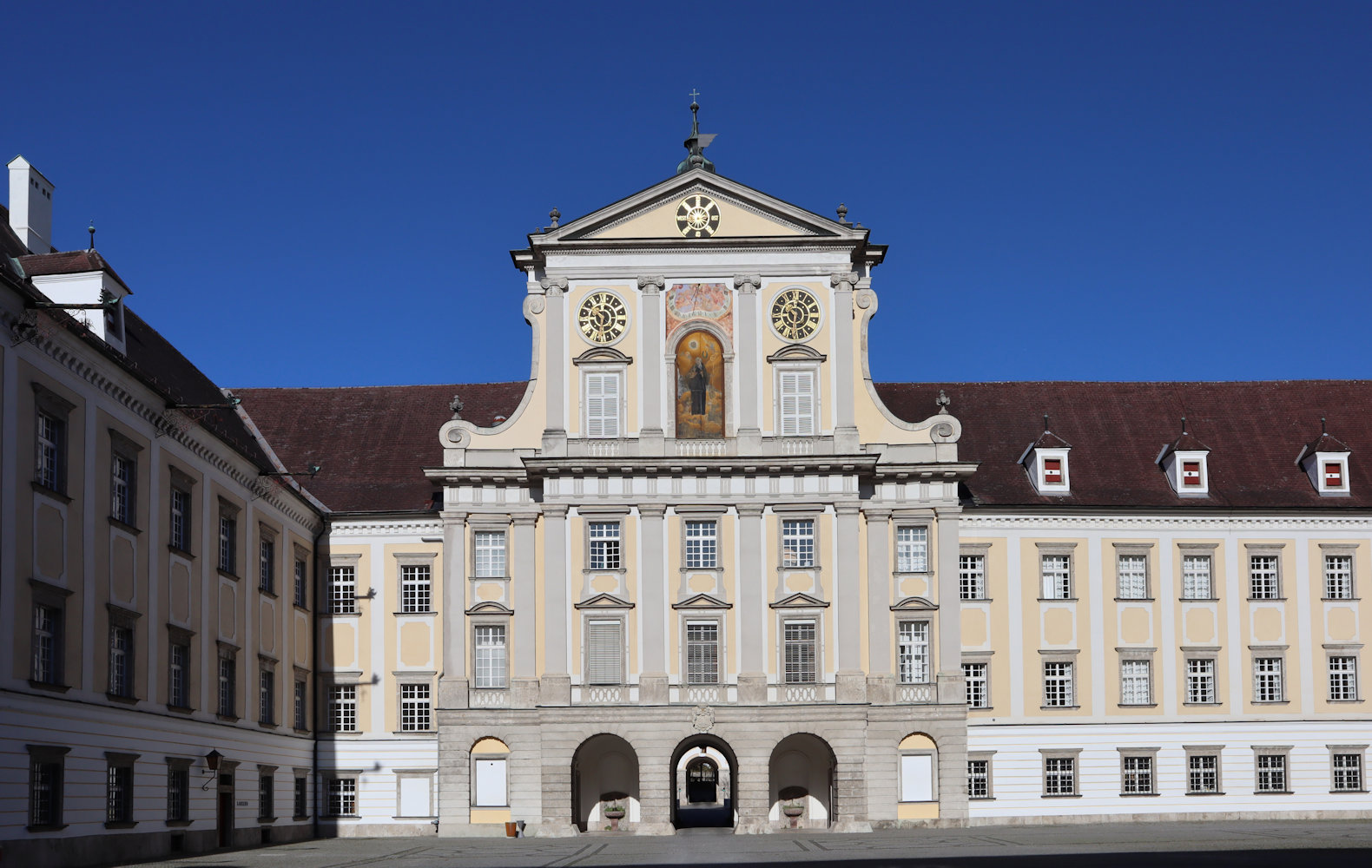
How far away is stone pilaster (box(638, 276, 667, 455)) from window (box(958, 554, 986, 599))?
33.5 ft

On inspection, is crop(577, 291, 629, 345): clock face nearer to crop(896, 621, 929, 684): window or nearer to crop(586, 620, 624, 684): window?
crop(586, 620, 624, 684): window

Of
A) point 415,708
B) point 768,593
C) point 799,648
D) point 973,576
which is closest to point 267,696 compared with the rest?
point 415,708

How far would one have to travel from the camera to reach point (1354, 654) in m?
53.2

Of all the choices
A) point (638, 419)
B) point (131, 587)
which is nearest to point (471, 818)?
point (638, 419)

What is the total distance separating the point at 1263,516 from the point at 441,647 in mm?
25647

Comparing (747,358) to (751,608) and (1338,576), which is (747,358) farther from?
(1338,576)

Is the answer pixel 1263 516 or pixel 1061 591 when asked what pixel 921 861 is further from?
pixel 1263 516

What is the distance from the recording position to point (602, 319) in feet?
168

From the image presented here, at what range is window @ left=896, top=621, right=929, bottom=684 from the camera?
1989 inches

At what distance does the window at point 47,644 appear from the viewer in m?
30.8

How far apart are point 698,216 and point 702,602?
11.5 meters

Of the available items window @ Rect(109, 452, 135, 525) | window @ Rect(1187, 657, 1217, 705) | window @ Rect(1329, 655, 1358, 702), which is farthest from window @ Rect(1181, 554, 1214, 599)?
window @ Rect(109, 452, 135, 525)

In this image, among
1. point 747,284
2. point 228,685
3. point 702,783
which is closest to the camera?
point 228,685

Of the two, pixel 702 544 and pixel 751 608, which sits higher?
pixel 702 544
